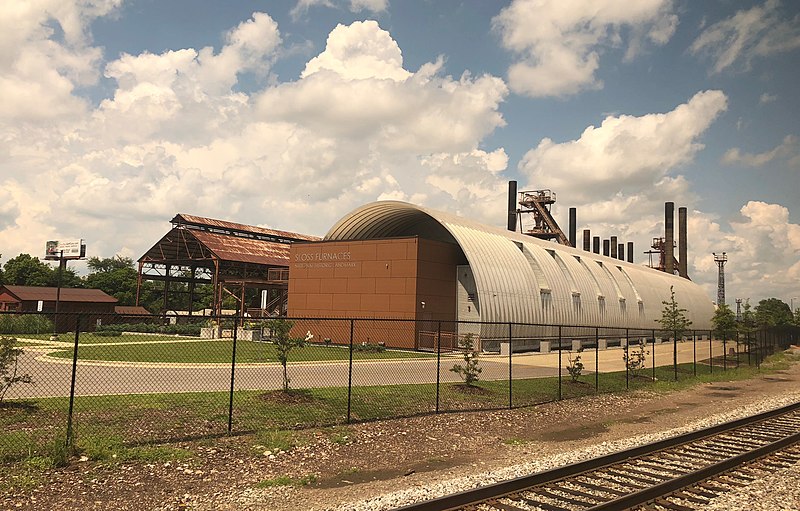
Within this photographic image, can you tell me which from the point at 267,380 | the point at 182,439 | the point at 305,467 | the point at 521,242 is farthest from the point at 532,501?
the point at 521,242

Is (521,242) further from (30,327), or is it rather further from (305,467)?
(305,467)

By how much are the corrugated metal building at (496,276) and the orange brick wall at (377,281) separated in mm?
146

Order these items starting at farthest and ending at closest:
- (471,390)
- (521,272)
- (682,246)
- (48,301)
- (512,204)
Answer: (682,246) < (512,204) < (48,301) < (521,272) < (471,390)

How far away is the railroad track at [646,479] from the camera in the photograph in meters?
7.96

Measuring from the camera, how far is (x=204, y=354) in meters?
30.2

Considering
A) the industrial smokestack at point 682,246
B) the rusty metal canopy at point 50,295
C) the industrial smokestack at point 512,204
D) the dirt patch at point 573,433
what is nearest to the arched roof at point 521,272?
the industrial smokestack at point 512,204

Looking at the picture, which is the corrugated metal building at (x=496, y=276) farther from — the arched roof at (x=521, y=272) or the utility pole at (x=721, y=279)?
the utility pole at (x=721, y=279)

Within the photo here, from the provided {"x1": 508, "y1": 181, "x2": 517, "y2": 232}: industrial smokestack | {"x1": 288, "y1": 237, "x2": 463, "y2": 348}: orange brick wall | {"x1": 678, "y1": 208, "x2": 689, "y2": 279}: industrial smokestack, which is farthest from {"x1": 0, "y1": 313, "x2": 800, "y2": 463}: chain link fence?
{"x1": 678, "y1": 208, "x2": 689, "y2": 279}: industrial smokestack

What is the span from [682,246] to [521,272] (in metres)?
62.8

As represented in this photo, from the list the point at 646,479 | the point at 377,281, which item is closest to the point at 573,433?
the point at 646,479

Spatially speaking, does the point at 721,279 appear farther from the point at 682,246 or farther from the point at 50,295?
the point at 50,295

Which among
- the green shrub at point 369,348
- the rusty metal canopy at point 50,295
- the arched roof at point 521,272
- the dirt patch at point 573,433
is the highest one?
the arched roof at point 521,272

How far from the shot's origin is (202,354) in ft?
98.9

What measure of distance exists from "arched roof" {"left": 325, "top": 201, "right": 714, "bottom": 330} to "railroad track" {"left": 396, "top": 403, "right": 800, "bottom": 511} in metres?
24.5
